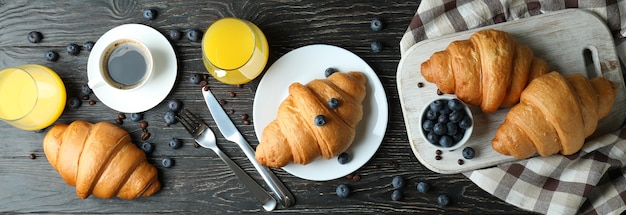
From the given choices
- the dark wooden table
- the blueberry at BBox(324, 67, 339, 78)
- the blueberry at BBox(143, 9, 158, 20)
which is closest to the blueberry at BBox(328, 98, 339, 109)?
the blueberry at BBox(324, 67, 339, 78)

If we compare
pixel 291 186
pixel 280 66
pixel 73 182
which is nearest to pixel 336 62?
pixel 280 66

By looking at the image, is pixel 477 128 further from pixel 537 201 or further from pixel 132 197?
pixel 132 197

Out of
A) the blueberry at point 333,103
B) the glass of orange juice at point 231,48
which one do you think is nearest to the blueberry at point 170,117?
the glass of orange juice at point 231,48

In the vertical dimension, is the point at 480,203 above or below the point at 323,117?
below

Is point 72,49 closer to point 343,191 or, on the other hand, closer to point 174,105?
point 174,105

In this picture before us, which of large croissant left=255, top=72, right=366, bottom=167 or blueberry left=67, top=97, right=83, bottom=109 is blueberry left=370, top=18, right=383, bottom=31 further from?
blueberry left=67, top=97, right=83, bottom=109

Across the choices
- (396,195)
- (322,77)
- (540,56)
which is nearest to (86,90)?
(322,77)

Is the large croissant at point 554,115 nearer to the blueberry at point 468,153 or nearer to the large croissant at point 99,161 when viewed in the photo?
the blueberry at point 468,153
